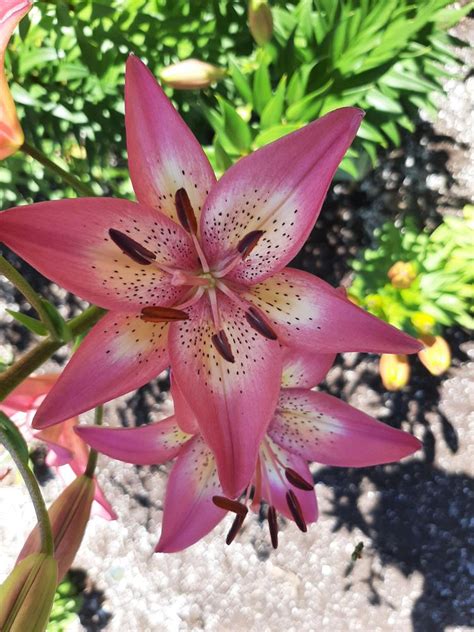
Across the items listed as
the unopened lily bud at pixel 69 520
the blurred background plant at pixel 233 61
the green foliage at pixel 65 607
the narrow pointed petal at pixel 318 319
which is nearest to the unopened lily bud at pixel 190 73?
the blurred background plant at pixel 233 61

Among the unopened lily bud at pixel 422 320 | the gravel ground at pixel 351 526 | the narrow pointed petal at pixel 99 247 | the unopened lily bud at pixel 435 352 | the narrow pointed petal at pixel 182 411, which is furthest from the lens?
the gravel ground at pixel 351 526

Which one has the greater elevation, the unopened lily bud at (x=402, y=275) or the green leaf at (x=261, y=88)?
the green leaf at (x=261, y=88)

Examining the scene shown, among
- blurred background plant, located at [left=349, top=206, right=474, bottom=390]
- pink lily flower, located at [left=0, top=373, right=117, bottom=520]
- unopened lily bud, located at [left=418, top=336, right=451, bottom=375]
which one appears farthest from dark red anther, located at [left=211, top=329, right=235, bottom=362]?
unopened lily bud, located at [left=418, top=336, right=451, bottom=375]

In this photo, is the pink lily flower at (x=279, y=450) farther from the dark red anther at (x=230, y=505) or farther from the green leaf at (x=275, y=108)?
the green leaf at (x=275, y=108)

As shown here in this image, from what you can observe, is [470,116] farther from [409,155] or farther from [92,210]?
[92,210]

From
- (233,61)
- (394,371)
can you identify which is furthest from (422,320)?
(233,61)

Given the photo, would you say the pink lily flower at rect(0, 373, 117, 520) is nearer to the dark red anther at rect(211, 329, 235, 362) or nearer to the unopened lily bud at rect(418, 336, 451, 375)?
the dark red anther at rect(211, 329, 235, 362)
